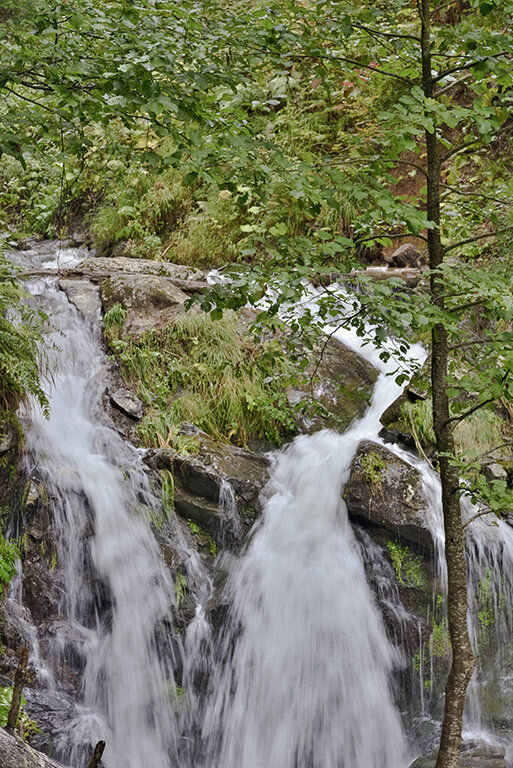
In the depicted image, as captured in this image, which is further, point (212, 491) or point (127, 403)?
point (127, 403)

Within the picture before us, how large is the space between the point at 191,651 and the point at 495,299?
12.6ft

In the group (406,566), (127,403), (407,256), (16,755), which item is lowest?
(16,755)

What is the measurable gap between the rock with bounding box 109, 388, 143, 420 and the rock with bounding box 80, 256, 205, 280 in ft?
7.13

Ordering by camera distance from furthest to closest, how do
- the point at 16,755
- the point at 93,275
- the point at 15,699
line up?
the point at 93,275
the point at 15,699
the point at 16,755

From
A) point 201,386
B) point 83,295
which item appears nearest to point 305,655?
point 201,386

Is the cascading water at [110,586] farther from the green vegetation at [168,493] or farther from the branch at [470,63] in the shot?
the branch at [470,63]

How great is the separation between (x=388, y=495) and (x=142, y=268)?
4.52 metres

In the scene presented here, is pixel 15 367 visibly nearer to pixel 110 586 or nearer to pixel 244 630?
pixel 110 586

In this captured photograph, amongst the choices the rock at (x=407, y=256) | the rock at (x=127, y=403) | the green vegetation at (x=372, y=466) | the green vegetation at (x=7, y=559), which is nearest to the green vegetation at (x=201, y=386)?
the rock at (x=127, y=403)

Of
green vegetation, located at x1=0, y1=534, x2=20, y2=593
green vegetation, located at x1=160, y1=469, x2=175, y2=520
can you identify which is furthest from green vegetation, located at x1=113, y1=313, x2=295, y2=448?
green vegetation, located at x1=0, y1=534, x2=20, y2=593

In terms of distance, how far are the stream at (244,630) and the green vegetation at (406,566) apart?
0.30ft

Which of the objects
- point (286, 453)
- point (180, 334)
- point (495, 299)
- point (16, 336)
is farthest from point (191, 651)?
point (495, 299)

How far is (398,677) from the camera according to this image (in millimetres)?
4812

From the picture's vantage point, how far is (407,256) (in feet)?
27.2
